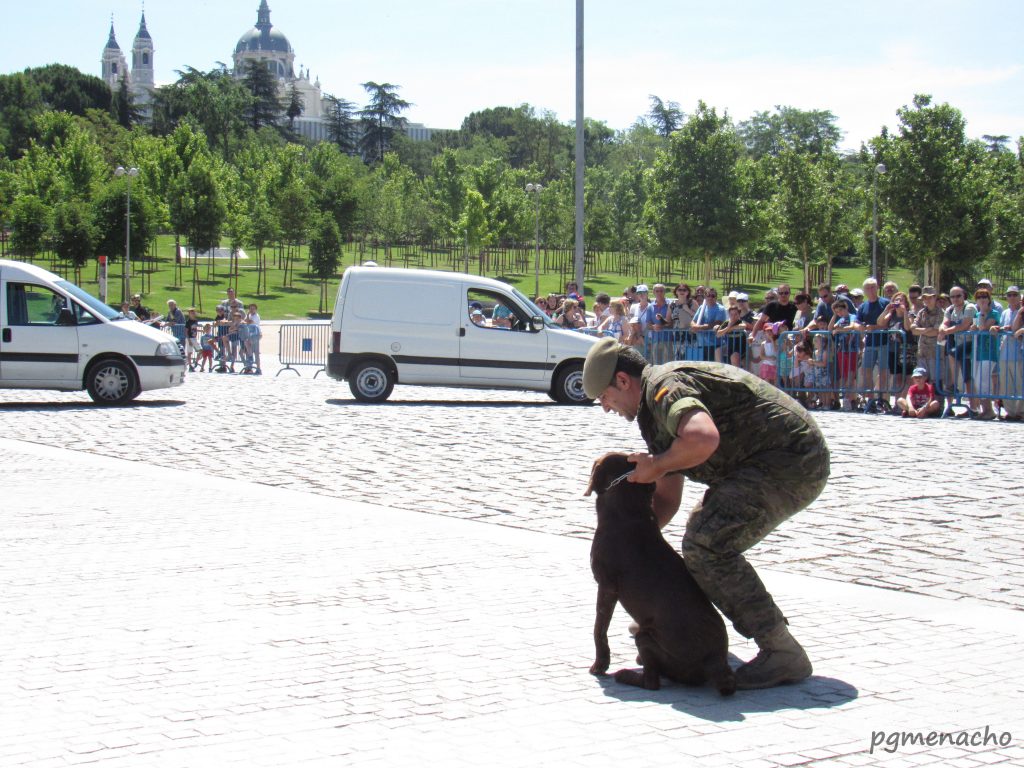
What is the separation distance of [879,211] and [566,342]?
36.3 m

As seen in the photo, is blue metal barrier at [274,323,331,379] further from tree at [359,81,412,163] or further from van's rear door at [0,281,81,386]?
tree at [359,81,412,163]

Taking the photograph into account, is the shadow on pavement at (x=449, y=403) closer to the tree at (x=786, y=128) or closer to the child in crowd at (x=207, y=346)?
the child in crowd at (x=207, y=346)

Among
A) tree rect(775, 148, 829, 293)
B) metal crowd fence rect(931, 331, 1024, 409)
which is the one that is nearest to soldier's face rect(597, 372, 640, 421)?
metal crowd fence rect(931, 331, 1024, 409)

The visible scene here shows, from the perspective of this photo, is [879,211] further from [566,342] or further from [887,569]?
[887,569]

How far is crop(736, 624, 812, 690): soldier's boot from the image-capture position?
185 inches

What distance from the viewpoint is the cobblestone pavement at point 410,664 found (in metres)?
4.04

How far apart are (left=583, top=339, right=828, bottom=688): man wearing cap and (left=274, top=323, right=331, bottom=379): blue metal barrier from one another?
A: 27189mm

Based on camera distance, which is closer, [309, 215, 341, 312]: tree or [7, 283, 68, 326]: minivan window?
[7, 283, 68, 326]: minivan window

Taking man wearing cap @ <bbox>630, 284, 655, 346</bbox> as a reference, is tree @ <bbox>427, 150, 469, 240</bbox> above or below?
above

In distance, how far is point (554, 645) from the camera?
5.37m

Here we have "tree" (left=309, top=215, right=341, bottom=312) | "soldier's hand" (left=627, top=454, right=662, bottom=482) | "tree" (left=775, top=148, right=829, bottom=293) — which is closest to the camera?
"soldier's hand" (left=627, top=454, right=662, bottom=482)

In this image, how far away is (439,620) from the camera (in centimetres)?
583

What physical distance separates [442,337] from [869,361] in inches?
266

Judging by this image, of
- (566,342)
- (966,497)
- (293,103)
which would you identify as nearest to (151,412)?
(566,342)
